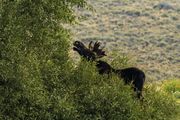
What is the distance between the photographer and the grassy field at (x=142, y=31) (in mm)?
61653

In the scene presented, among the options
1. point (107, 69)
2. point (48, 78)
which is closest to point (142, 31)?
point (107, 69)

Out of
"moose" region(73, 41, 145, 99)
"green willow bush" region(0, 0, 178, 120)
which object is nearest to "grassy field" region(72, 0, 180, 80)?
"moose" region(73, 41, 145, 99)

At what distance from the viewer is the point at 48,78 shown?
59.3 feet

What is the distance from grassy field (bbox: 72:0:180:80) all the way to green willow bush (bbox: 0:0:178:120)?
112 feet

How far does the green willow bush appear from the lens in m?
16.7

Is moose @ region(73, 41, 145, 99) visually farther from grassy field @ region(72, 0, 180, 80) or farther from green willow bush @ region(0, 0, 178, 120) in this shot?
grassy field @ region(72, 0, 180, 80)

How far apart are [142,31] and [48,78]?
6033 cm

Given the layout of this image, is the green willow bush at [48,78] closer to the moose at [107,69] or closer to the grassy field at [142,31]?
the moose at [107,69]

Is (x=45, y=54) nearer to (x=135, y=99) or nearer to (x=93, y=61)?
(x=93, y=61)

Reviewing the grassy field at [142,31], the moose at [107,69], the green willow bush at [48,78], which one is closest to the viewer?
the green willow bush at [48,78]

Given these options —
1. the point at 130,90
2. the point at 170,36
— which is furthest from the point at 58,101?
the point at 170,36

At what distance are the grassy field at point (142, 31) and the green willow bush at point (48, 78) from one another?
112 ft

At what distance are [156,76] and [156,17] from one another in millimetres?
31383

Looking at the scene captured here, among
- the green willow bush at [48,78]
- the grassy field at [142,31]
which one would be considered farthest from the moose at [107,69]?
the grassy field at [142,31]
